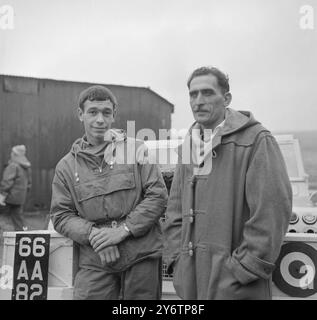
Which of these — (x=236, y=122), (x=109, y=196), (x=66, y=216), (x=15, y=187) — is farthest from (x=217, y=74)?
(x=15, y=187)

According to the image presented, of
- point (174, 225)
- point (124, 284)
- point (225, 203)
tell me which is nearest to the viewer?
point (225, 203)

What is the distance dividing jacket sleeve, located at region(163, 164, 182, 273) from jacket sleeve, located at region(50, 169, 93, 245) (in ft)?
1.55

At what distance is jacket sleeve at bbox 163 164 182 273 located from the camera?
93.3 inches

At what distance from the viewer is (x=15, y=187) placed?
8.34 m

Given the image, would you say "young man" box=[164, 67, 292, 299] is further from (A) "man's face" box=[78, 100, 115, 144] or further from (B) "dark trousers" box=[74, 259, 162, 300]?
(A) "man's face" box=[78, 100, 115, 144]

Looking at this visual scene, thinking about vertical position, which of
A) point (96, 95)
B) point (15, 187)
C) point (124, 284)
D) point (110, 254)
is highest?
point (96, 95)

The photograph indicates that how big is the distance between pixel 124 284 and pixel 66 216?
0.53m

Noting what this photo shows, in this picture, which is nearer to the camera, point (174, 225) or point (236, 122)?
point (236, 122)

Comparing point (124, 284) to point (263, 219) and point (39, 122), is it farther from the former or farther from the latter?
point (39, 122)

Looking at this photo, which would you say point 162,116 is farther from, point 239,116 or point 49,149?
point 239,116

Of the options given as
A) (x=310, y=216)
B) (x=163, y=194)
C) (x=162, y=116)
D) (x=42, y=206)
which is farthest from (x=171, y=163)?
(x=162, y=116)

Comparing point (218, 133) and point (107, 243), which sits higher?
point (218, 133)

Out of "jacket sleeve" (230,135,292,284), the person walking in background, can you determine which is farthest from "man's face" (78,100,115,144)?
the person walking in background
